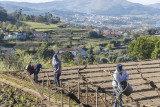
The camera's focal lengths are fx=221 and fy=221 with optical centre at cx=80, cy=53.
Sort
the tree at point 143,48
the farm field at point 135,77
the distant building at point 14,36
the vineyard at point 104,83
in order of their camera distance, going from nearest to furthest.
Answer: the vineyard at point 104,83 → the farm field at point 135,77 → the tree at point 143,48 → the distant building at point 14,36

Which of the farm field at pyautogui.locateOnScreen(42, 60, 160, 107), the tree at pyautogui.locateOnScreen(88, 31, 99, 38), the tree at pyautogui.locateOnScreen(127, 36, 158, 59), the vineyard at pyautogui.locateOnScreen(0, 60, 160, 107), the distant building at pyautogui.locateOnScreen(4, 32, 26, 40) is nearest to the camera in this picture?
the vineyard at pyautogui.locateOnScreen(0, 60, 160, 107)

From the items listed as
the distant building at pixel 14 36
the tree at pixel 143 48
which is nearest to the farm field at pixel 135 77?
the tree at pixel 143 48

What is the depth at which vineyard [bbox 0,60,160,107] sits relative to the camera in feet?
26.0

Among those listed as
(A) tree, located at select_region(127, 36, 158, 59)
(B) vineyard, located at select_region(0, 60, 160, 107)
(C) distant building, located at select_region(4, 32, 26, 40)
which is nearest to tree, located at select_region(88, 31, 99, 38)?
(C) distant building, located at select_region(4, 32, 26, 40)

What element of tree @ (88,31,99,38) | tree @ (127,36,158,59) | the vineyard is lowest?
tree @ (88,31,99,38)

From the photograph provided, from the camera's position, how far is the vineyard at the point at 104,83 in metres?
7.94

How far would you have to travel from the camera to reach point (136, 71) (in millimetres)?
11461

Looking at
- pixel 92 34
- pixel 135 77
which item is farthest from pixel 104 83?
pixel 92 34

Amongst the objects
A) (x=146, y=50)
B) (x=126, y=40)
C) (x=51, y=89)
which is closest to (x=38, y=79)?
(x=51, y=89)

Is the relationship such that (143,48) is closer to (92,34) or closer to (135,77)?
(135,77)

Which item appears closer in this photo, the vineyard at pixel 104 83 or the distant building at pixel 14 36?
the vineyard at pixel 104 83

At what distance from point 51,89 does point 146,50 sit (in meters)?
22.5

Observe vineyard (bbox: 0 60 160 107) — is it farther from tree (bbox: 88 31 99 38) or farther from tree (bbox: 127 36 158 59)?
tree (bbox: 88 31 99 38)

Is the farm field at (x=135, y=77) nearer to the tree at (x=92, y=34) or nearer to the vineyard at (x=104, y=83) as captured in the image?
the vineyard at (x=104, y=83)
